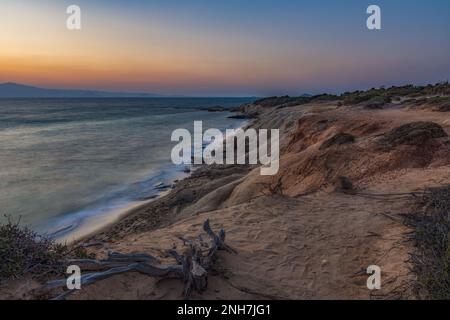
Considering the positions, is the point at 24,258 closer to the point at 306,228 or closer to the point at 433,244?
the point at 306,228

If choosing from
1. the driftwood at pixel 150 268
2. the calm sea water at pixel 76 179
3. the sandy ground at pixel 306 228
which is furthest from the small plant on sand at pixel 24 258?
the calm sea water at pixel 76 179

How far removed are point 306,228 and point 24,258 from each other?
4.46 metres

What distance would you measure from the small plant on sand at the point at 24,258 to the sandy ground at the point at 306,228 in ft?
2.16

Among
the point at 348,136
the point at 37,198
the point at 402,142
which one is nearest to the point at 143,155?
the point at 37,198

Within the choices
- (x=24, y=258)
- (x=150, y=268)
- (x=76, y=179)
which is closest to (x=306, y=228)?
(x=150, y=268)

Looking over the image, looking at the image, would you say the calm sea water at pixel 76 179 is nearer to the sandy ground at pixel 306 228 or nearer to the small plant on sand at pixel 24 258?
the sandy ground at pixel 306 228

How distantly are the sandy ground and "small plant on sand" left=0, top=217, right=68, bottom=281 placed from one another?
0.66 metres

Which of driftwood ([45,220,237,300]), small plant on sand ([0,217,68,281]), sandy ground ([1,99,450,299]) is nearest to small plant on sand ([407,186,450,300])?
sandy ground ([1,99,450,299])

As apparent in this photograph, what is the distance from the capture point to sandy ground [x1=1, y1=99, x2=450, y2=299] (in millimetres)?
4512

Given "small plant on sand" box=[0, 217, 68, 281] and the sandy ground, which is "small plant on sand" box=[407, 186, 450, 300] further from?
"small plant on sand" box=[0, 217, 68, 281]

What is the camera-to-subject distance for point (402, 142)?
10977mm
